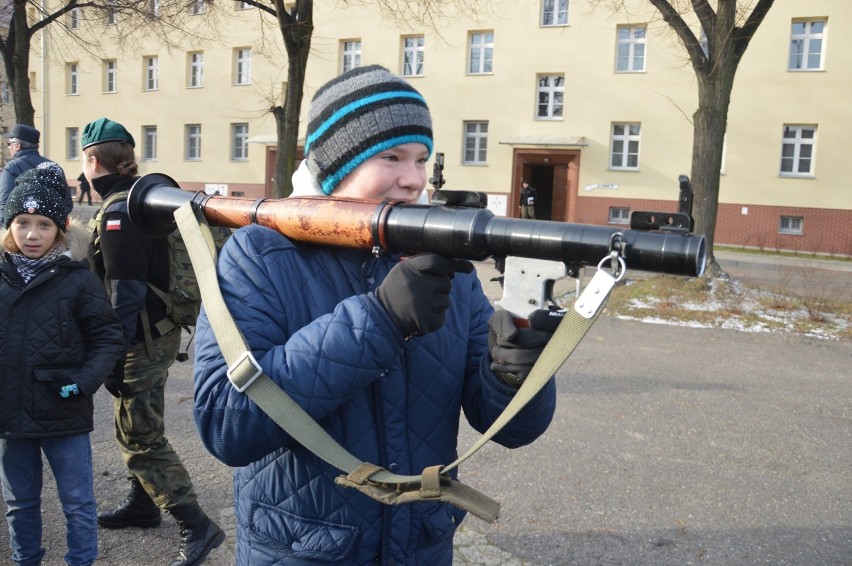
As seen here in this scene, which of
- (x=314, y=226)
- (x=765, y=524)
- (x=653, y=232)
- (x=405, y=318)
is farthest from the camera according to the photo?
(x=765, y=524)

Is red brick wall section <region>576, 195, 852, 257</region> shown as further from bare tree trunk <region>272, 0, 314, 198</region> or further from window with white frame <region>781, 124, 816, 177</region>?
bare tree trunk <region>272, 0, 314, 198</region>

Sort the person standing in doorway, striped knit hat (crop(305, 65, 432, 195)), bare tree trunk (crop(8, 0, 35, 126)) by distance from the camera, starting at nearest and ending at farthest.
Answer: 1. striped knit hat (crop(305, 65, 432, 195))
2. bare tree trunk (crop(8, 0, 35, 126))
3. the person standing in doorway

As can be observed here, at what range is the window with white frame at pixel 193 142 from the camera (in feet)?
107

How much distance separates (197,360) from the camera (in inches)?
68.1

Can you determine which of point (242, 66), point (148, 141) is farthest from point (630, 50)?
point (148, 141)

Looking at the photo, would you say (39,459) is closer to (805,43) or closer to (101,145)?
(101,145)

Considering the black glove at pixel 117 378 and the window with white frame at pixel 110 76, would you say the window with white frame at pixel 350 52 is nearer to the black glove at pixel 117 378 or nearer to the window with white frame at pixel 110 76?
the window with white frame at pixel 110 76

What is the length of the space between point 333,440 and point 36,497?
2.02m

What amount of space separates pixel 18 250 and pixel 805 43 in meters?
25.2

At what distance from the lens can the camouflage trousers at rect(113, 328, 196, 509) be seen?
3271mm

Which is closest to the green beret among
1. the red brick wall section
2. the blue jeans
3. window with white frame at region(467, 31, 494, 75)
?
the blue jeans

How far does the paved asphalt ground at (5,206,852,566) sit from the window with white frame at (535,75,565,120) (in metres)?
20.2

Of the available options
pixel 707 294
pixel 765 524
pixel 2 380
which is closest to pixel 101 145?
pixel 2 380

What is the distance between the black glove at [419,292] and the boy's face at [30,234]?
2128mm
